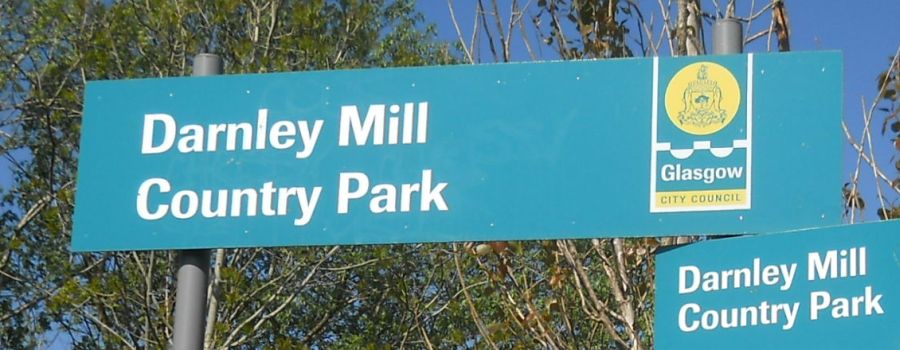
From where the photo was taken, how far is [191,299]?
14.2ft

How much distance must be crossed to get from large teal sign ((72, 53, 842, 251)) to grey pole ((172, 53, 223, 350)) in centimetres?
12

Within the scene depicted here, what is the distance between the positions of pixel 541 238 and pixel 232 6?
965 centimetres

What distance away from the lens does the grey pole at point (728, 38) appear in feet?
13.0

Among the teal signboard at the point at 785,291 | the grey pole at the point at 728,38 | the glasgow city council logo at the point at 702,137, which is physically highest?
the grey pole at the point at 728,38

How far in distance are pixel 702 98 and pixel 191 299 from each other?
159 centimetres

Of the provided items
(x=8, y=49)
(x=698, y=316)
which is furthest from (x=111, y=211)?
(x=8, y=49)

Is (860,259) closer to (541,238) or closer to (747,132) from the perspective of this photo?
(747,132)

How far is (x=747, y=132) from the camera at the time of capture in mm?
3758

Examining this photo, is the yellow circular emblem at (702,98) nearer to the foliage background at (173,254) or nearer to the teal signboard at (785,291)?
the teal signboard at (785,291)

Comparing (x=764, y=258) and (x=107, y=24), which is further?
(x=107, y=24)

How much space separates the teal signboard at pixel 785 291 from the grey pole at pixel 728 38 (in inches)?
23.5

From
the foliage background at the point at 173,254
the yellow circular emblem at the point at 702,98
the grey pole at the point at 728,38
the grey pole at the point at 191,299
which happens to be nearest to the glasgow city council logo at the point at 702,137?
the yellow circular emblem at the point at 702,98

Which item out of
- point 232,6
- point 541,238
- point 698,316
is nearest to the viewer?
point 698,316

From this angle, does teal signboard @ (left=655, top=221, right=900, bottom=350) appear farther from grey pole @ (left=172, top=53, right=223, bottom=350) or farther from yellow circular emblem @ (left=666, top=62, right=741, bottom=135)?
grey pole @ (left=172, top=53, right=223, bottom=350)
